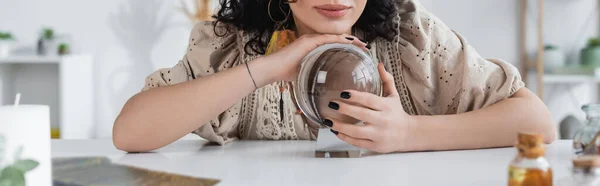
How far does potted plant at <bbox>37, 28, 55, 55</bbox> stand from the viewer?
383 centimetres

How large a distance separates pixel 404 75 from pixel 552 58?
2.61m

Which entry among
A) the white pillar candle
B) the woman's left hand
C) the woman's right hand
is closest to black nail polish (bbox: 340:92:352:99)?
the woman's left hand

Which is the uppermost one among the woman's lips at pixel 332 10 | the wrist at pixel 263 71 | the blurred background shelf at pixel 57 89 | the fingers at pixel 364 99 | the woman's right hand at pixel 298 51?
the woman's lips at pixel 332 10

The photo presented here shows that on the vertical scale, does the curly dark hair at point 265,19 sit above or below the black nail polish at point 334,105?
above

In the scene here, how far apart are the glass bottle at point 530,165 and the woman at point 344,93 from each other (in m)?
0.33

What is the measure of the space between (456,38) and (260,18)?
1.22 feet

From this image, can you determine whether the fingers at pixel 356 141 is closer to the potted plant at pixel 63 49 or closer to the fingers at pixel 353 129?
the fingers at pixel 353 129

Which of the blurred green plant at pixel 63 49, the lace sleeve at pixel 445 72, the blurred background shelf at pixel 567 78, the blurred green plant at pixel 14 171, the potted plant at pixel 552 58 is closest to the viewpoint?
the blurred green plant at pixel 14 171

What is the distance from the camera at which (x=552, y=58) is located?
370cm

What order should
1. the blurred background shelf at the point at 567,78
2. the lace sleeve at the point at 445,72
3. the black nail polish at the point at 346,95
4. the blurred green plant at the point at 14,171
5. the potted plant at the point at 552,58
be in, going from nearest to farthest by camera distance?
the blurred green plant at the point at 14,171 → the black nail polish at the point at 346,95 → the lace sleeve at the point at 445,72 → the blurred background shelf at the point at 567,78 → the potted plant at the point at 552,58

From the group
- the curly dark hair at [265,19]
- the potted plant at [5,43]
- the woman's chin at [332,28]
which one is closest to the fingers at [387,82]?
the woman's chin at [332,28]

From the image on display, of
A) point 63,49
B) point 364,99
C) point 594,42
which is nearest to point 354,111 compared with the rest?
point 364,99

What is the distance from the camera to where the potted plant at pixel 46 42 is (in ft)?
12.6

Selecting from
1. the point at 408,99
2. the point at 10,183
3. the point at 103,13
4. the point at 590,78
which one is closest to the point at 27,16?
the point at 103,13
